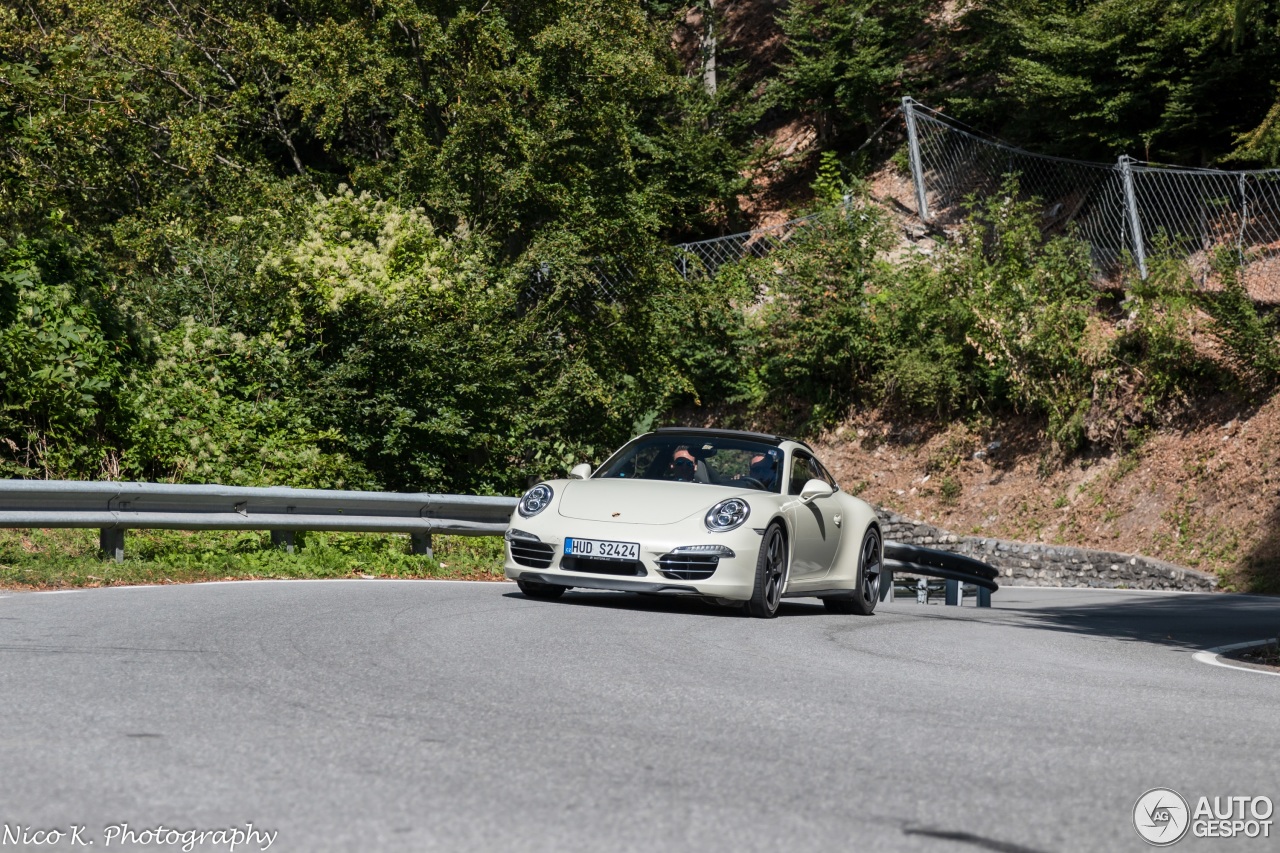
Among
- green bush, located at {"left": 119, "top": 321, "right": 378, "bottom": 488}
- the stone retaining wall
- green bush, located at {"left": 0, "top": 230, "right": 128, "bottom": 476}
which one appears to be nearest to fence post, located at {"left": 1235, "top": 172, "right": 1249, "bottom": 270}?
the stone retaining wall

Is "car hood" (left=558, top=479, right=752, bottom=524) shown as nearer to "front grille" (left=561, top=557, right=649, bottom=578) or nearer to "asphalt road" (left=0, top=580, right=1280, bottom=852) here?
"front grille" (left=561, top=557, right=649, bottom=578)

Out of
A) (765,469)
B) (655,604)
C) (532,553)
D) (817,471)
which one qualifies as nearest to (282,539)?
(532,553)

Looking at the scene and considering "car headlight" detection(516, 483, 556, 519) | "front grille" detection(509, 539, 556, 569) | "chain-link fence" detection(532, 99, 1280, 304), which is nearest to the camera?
"front grille" detection(509, 539, 556, 569)

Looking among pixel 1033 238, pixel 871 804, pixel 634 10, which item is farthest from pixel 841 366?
pixel 871 804

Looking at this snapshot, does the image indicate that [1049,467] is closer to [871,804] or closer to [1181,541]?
[1181,541]

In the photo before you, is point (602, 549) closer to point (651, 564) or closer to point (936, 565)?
point (651, 564)

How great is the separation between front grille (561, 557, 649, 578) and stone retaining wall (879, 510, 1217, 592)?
416 inches

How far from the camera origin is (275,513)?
13.8 meters

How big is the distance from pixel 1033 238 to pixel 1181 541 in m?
7.36

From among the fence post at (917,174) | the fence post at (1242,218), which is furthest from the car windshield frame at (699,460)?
the fence post at (917,174)

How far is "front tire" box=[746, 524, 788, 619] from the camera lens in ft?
35.1

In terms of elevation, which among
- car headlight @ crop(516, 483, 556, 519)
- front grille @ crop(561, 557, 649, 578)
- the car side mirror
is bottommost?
front grille @ crop(561, 557, 649, 578)

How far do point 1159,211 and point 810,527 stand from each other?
17.3 m

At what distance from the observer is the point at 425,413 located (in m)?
21.0
